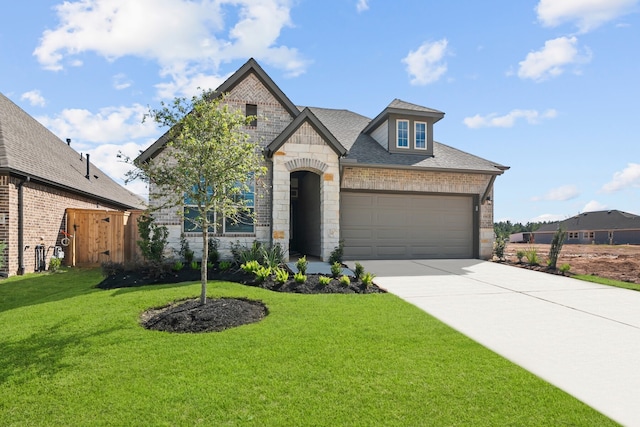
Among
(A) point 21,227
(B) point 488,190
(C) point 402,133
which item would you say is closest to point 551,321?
(B) point 488,190

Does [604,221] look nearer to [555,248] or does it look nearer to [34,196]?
[555,248]


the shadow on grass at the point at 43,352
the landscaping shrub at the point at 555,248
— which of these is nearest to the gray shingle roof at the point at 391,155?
the landscaping shrub at the point at 555,248

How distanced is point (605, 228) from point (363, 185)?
47137 millimetres

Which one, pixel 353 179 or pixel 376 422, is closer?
pixel 376 422

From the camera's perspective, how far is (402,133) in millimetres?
14977

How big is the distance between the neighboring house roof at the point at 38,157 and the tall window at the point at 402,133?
33.0ft

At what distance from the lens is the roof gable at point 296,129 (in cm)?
1170

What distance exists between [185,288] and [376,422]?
6112 mm

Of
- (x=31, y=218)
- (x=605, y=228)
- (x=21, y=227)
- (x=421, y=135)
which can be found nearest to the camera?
(x=21, y=227)

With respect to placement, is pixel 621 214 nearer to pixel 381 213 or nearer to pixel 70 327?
pixel 381 213

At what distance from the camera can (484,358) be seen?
4.36 meters

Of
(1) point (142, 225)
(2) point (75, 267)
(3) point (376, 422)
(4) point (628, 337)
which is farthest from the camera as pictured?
(2) point (75, 267)

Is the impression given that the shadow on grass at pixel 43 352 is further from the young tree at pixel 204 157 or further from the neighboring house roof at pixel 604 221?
the neighboring house roof at pixel 604 221

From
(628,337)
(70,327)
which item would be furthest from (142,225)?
(628,337)
